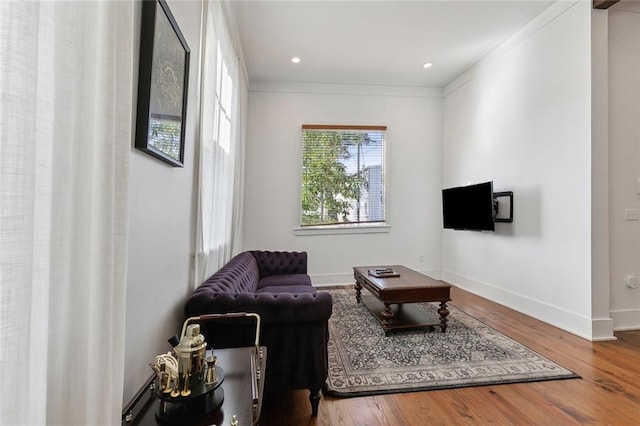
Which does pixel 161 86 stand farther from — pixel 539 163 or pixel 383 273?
pixel 539 163

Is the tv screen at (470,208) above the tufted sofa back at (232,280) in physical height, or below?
above

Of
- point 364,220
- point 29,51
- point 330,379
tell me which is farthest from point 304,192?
point 29,51

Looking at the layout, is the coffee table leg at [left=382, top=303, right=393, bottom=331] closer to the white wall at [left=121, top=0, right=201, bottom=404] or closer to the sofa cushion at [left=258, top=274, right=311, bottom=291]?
the sofa cushion at [left=258, top=274, right=311, bottom=291]

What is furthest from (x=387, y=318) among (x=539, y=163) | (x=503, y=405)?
(x=539, y=163)

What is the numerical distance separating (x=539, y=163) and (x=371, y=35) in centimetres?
255

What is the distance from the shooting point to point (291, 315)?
1.67m

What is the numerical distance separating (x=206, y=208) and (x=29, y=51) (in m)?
1.89

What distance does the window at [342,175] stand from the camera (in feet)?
16.7

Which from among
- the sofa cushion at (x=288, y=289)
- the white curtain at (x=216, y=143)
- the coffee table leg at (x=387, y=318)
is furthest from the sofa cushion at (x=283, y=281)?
the coffee table leg at (x=387, y=318)

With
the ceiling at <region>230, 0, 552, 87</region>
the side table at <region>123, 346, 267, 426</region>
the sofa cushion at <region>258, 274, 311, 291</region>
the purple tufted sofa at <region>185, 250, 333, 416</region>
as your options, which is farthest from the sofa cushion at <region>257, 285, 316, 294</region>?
the ceiling at <region>230, 0, 552, 87</region>

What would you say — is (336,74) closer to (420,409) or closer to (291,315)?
(291,315)

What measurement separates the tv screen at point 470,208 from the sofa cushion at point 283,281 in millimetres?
2483

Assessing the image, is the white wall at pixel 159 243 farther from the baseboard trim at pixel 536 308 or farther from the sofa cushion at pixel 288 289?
the baseboard trim at pixel 536 308

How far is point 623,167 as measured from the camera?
3.00 metres
